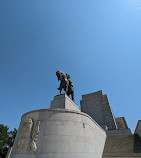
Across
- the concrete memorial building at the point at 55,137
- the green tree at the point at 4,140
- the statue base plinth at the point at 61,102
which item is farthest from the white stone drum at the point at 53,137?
the green tree at the point at 4,140

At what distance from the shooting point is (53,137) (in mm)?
5695

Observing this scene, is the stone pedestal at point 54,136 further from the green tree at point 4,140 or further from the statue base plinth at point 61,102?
the green tree at point 4,140

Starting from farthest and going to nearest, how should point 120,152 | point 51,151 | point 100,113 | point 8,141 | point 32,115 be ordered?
point 8,141 → point 100,113 → point 120,152 → point 32,115 → point 51,151

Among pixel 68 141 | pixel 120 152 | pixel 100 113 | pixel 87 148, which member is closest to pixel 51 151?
pixel 68 141

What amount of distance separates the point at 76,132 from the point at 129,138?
27.8 ft

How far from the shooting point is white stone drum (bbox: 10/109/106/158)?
538cm

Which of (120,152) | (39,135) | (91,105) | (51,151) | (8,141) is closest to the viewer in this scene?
(51,151)

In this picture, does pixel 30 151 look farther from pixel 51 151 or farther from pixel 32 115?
pixel 32 115

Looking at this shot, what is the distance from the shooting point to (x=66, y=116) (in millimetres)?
6684

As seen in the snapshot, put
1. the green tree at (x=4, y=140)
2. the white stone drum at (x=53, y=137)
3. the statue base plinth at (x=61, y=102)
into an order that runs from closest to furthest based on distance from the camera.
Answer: the white stone drum at (x=53, y=137) < the statue base plinth at (x=61, y=102) < the green tree at (x=4, y=140)

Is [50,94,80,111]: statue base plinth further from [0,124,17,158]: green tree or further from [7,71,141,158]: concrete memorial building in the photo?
[0,124,17,158]: green tree

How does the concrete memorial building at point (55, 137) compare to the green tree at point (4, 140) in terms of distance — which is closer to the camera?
the concrete memorial building at point (55, 137)

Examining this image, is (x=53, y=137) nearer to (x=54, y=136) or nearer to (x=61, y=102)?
(x=54, y=136)

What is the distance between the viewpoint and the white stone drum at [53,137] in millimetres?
5375
